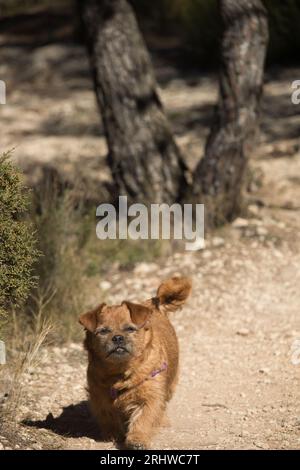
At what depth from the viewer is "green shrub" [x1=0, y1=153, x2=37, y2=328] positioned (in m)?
5.29

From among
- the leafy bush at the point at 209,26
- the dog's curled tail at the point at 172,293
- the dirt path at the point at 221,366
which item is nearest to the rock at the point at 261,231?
the dirt path at the point at 221,366

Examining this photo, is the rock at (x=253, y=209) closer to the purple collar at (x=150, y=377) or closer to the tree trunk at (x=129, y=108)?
the tree trunk at (x=129, y=108)

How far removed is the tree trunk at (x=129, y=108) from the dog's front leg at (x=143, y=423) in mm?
3553

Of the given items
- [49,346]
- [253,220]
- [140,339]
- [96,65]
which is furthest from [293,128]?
[140,339]

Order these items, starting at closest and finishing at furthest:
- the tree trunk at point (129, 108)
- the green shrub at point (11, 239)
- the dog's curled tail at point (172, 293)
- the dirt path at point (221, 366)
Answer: the green shrub at point (11, 239), the dirt path at point (221, 366), the dog's curled tail at point (172, 293), the tree trunk at point (129, 108)

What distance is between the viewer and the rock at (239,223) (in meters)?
8.95

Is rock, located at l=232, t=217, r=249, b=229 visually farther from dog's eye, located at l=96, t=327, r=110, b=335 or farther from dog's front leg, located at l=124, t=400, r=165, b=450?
dog's eye, located at l=96, t=327, r=110, b=335

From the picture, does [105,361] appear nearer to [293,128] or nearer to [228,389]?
[228,389]

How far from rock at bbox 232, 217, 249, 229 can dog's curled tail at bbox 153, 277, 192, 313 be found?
2.67 m

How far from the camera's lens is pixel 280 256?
8.49m

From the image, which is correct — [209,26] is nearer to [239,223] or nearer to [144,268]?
[239,223]

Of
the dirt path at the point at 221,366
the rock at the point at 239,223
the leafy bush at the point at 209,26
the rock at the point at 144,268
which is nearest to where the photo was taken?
the dirt path at the point at 221,366

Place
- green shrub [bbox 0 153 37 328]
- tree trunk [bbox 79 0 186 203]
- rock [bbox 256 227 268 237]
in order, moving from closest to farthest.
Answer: green shrub [bbox 0 153 37 328] < tree trunk [bbox 79 0 186 203] < rock [bbox 256 227 268 237]

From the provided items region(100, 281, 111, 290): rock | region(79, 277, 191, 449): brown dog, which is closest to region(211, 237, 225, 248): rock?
region(100, 281, 111, 290): rock
